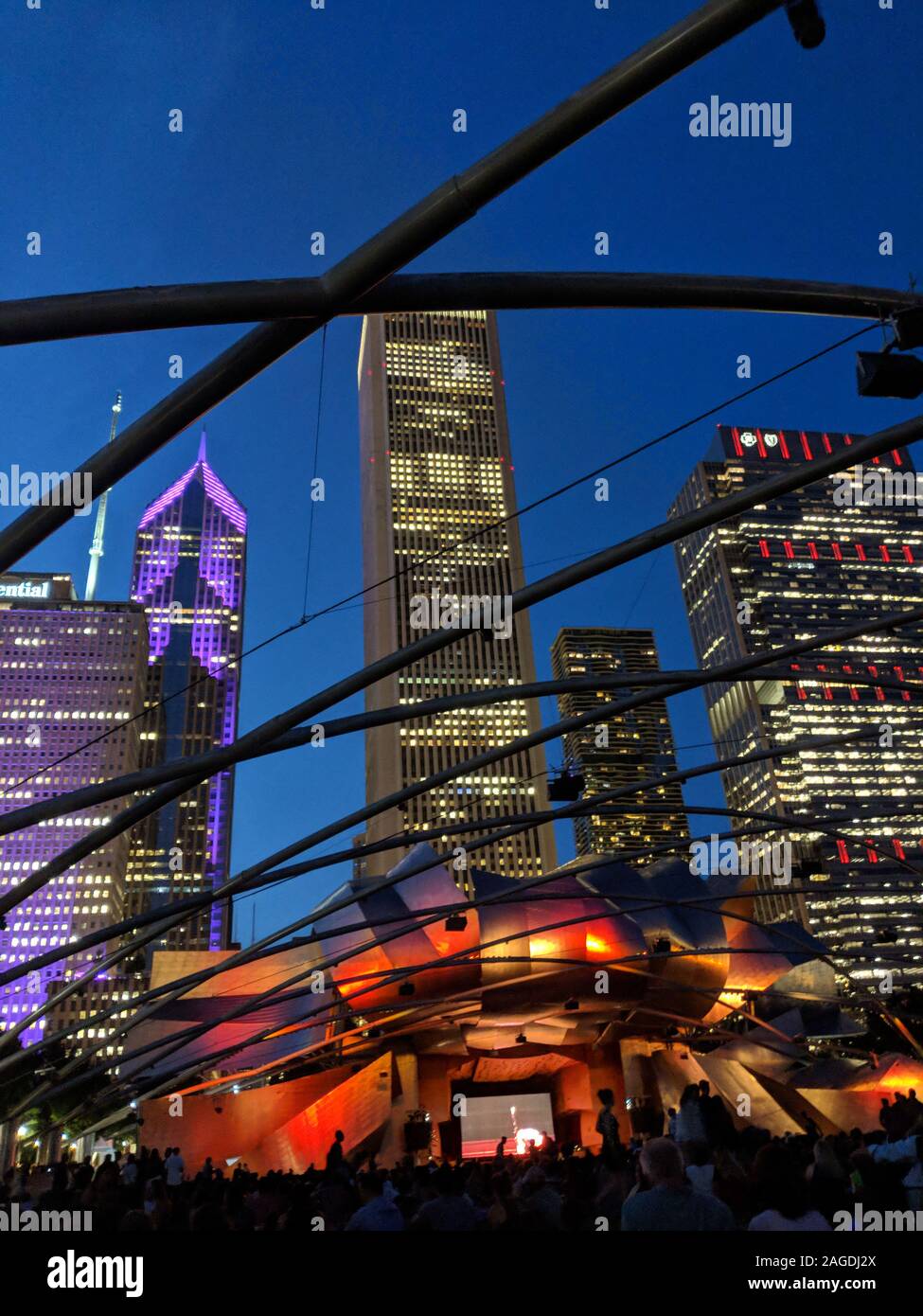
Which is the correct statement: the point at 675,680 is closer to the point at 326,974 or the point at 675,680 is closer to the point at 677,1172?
the point at 677,1172

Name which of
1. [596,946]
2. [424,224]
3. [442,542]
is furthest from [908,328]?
[442,542]

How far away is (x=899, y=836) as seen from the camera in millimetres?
171375

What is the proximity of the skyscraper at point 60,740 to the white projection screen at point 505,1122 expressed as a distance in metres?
136

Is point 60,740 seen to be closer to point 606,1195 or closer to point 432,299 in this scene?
point 606,1195

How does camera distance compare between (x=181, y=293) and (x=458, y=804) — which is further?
(x=458, y=804)

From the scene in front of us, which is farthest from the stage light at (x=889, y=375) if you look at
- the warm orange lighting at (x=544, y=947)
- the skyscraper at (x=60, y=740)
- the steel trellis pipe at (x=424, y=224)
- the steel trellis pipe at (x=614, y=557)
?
the skyscraper at (x=60, y=740)

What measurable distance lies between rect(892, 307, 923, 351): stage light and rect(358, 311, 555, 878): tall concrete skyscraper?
371 ft

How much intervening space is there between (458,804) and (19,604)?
3982 inches

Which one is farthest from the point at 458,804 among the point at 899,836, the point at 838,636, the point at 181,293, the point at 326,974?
the point at 181,293

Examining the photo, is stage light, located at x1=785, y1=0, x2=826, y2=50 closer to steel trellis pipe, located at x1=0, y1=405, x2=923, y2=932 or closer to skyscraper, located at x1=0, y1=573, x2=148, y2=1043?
steel trellis pipe, located at x1=0, y1=405, x2=923, y2=932

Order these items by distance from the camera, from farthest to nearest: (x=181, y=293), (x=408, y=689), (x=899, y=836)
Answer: (x=899, y=836) → (x=408, y=689) → (x=181, y=293)

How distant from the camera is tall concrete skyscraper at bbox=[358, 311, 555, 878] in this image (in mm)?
129125

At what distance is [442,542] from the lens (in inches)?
5468

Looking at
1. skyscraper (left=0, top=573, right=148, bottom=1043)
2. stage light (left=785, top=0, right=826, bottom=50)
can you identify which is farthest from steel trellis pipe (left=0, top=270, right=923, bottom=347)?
skyscraper (left=0, top=573, right=148, bottom=1043)
